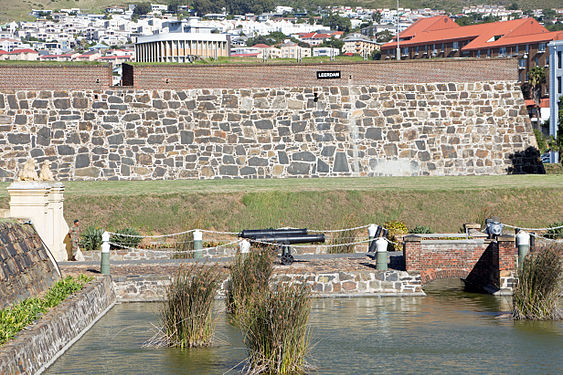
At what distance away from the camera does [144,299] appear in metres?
22.2

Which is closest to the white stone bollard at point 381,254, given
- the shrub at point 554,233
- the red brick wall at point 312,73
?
the shrub at point 554,233

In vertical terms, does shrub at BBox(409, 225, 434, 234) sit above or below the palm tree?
below

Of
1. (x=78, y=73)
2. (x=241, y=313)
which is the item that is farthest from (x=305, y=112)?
(x=241, y=313)

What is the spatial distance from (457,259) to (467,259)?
0.91 feet

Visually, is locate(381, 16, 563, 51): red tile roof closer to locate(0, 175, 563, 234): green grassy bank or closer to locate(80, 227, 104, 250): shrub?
locate(0, 175, 563, 234): green grassy bank

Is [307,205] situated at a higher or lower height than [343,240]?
higher

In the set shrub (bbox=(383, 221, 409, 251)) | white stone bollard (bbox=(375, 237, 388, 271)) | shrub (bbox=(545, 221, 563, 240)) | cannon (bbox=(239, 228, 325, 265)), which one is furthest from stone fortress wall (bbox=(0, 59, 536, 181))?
white stone bollard (bbox=(375, 237, 388, 271))

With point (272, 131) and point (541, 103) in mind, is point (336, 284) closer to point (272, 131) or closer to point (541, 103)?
point (272, 131)

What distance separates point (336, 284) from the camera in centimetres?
2248

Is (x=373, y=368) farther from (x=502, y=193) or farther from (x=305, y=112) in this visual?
(x=305, y=112)

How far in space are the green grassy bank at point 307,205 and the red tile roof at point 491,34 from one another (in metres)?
85.3

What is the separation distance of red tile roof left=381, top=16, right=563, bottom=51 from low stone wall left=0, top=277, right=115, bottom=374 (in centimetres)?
10097

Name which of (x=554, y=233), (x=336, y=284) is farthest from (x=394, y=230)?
(x=336, y=284)

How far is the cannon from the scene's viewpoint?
23595 mm
